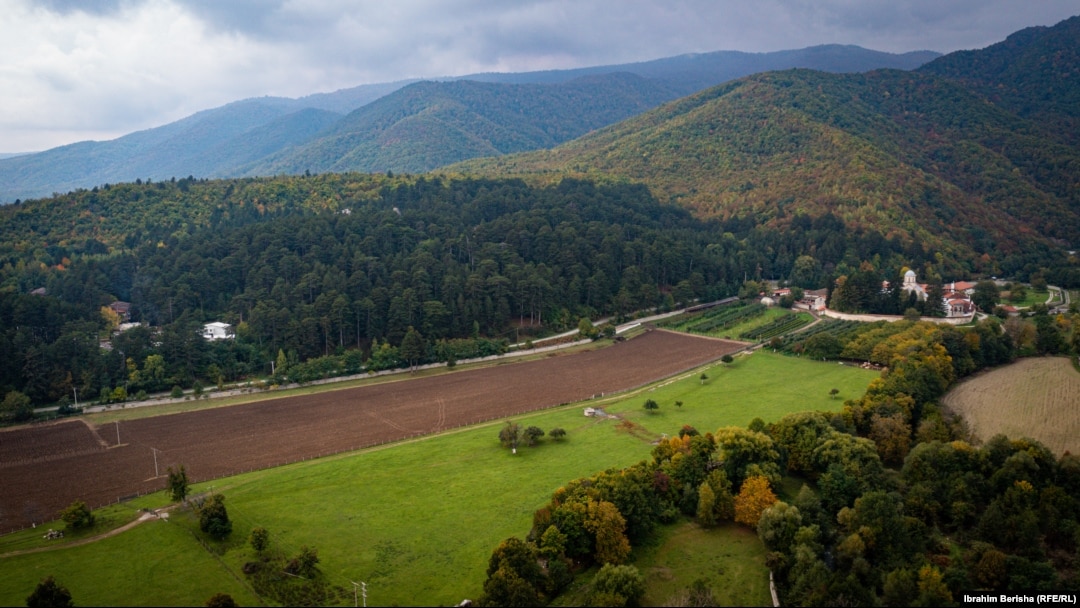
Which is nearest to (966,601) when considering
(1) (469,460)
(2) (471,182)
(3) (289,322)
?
(1) (469,460)

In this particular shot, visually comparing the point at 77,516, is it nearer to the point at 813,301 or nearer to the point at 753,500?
the point at 753,500

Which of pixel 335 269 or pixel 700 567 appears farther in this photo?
pixel 335 269

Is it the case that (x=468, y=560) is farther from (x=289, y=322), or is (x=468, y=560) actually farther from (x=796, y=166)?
(x=796, y=166)

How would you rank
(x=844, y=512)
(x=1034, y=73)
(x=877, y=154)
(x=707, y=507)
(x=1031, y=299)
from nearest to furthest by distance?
(x=844, y=512), (x=707, y=507), (x=1031, y=299), (x=877, y=154), (x=1034, y=73)

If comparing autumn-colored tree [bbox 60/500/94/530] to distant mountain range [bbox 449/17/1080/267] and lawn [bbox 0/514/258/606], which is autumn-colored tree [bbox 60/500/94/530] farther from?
distant mountain range [bbox 449/17/1080/267]

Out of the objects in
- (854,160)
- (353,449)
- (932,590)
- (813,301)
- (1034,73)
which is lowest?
(932,590)

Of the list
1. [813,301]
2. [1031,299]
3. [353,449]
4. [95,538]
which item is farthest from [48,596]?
[1031,299]

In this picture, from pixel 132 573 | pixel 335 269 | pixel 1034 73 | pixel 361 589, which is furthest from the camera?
pixel 1034 73

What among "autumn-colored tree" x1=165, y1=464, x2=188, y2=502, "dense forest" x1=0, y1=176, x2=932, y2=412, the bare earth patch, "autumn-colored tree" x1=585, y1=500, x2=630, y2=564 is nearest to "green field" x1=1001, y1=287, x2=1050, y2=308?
"dense forest" x1=0, y1=176, x2=932, y2=412
